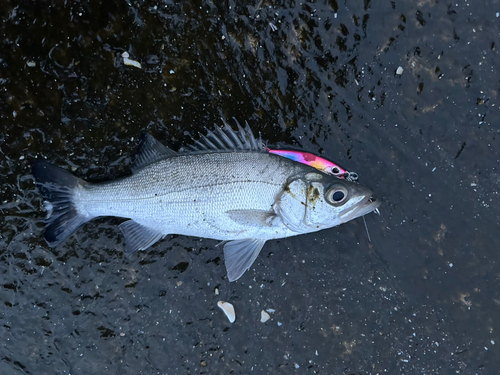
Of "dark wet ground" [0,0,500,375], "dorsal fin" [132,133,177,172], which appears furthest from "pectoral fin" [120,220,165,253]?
"dorsal fin" [132,133,177,172]

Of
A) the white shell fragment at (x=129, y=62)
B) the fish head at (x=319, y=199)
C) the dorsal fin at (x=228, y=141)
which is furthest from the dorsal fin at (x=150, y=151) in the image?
the fish head at (x=319, y=199)

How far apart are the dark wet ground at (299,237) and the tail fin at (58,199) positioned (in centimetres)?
20

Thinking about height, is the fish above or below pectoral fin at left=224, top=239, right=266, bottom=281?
above

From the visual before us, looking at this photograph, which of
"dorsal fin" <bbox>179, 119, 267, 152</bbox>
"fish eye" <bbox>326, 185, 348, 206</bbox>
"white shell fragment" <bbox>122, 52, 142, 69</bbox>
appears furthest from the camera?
"white shell fragment" <bbox>122, 52, 142, 69</bbox>

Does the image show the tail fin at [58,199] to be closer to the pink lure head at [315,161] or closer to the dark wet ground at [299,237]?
the dark wet ground at [299,237]

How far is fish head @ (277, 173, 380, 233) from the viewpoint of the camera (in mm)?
2438

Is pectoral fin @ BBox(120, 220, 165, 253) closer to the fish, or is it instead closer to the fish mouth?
the fish

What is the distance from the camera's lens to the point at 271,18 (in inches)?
107

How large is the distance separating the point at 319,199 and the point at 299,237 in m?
0.55

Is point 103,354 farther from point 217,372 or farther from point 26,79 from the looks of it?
point 26,79

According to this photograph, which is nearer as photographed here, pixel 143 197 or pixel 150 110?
pixel 143 197

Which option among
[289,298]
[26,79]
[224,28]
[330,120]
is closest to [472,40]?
[330,120]

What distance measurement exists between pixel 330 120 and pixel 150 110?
1631 millimetres

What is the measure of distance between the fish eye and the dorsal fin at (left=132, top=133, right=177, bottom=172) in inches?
51.6
